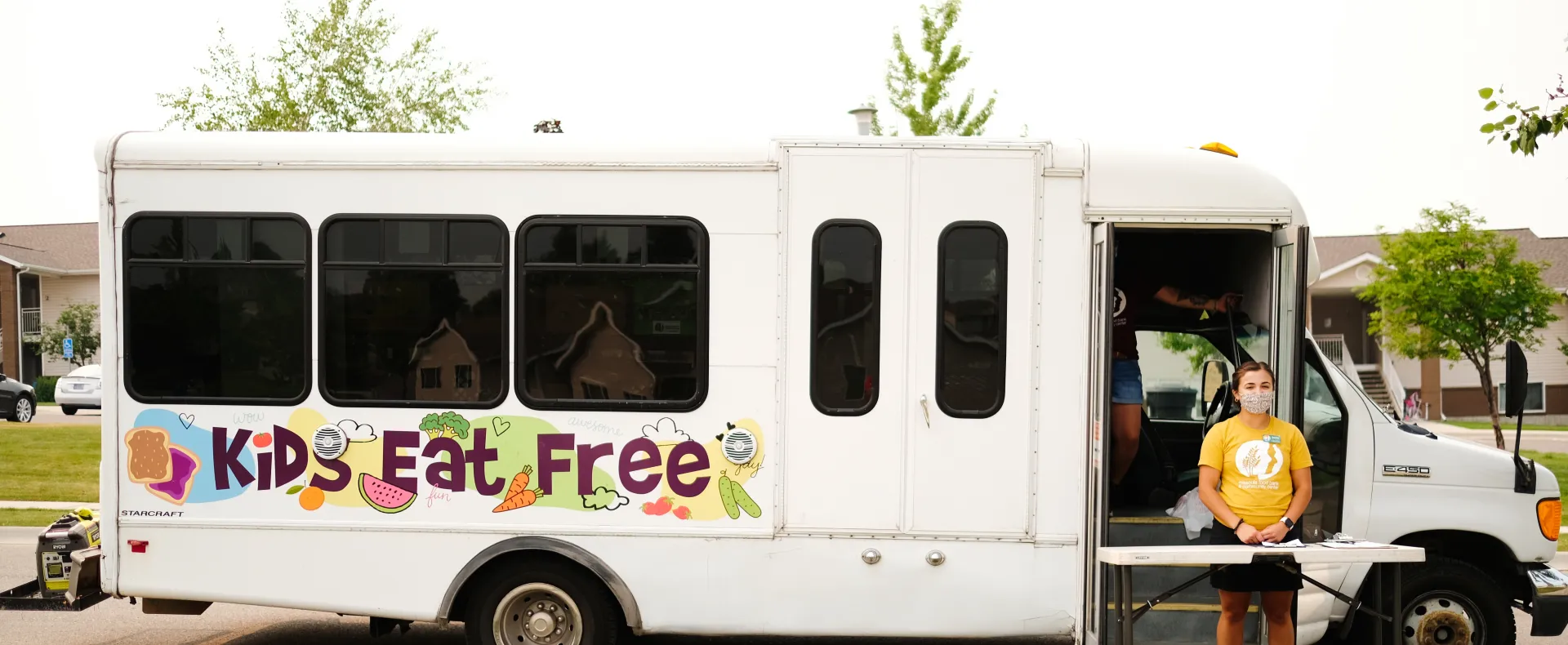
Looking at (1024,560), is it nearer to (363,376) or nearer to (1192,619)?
(1192,619)

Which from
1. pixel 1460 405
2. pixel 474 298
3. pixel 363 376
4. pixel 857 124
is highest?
pixel 857 124

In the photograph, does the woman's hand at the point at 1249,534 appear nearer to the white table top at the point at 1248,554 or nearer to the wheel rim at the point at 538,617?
the white table top at the point at 1248,554

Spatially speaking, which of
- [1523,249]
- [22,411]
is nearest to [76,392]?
[22,411]

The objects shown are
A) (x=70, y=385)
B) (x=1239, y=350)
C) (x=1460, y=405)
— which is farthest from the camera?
(x=1460, y=405)

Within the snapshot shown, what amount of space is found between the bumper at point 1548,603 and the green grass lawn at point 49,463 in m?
12.9

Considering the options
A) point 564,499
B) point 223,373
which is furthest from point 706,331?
point 223,373

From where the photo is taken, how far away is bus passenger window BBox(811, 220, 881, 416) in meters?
5.38

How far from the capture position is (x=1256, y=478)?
499 cm

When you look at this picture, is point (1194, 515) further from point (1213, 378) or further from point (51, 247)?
point (51, 247)

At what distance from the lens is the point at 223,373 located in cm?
564

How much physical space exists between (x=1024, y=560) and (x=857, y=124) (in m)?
2.57

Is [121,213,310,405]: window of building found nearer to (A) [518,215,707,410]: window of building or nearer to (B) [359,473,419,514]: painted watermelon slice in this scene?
(B) [359,473,419,514]: painted watermelon slice

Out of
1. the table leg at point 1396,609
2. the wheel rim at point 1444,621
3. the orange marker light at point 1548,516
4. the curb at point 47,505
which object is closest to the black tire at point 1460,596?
the wheel rim at point 1444,621

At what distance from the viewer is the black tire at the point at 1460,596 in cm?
573
